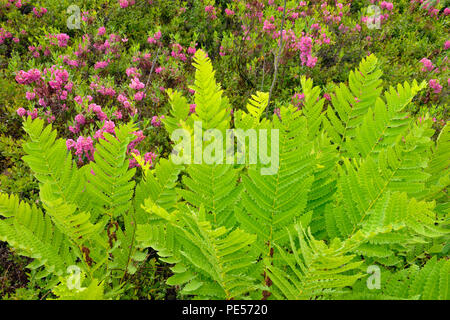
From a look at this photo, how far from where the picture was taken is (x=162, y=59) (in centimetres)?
406

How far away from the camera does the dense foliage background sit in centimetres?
308

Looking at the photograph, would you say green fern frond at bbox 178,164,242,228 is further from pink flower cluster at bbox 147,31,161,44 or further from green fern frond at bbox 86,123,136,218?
pink flower cluster at bbox 147,31,161,44

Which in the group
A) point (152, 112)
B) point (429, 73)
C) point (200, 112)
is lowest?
point (200, 112)

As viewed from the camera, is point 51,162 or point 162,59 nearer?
point 51,162

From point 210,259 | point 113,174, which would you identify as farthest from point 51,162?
point 210,259

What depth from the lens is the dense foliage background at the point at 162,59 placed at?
121 inches

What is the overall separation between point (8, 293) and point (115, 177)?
4.04 ft

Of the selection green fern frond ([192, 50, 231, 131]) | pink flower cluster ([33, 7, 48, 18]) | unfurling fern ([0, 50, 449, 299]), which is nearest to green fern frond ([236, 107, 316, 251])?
unfurling fern ([0, 50, 449, 299])

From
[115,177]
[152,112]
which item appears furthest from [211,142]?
[152,112]

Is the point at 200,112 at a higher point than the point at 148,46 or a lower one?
lower

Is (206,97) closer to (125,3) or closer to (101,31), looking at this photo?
(101,31)

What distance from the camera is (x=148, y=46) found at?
4488mm

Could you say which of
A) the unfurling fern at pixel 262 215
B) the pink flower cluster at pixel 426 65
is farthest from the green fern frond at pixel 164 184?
the pink flower cluster at pixel 426 65

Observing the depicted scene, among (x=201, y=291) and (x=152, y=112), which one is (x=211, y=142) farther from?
(x=152, y=112)
